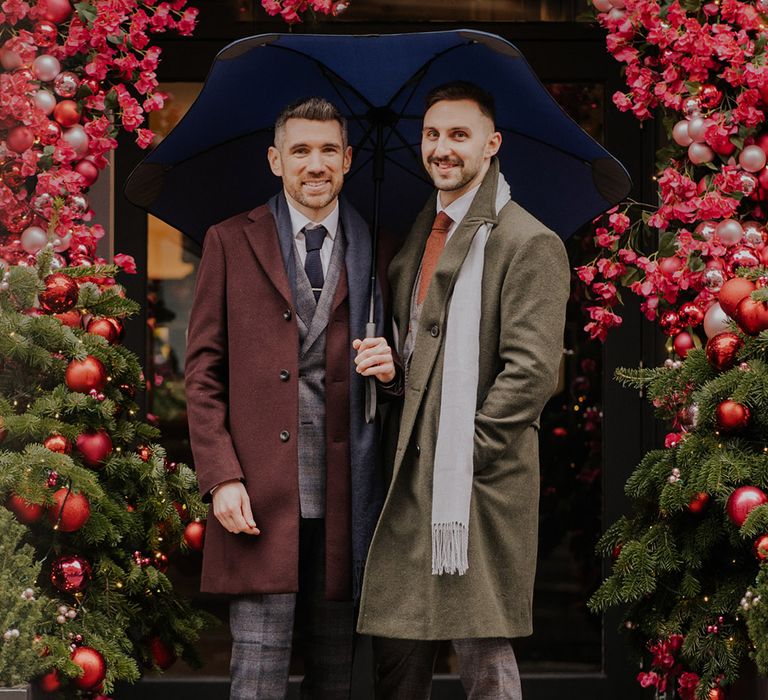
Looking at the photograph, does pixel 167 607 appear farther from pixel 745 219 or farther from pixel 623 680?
pixel 745 219

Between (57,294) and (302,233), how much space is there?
0.79 meters

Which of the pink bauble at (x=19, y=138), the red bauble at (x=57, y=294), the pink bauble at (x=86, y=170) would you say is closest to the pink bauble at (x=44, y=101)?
the pink bauble at (x=19, y=138)

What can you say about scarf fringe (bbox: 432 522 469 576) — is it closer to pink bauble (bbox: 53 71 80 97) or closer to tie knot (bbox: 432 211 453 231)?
tie knot (bbox: 432 211 453 231)

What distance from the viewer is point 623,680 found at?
16.8 ft

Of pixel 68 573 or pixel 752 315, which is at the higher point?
pixel 752 315

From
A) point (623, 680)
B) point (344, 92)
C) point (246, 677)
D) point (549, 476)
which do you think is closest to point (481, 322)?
point (344, 92)

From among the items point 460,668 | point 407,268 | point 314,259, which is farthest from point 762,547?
point 314,259

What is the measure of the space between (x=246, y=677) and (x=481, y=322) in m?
1.21

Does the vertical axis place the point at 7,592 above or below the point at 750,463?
below

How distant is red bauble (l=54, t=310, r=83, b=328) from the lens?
397 centimetres

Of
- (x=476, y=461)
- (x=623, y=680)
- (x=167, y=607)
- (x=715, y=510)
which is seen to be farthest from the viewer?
(x=623, y=680)

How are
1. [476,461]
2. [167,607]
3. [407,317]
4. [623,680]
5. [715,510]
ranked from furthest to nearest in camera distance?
[623,680] < [167,607] < [715,510] < [407,317] < [476,461]

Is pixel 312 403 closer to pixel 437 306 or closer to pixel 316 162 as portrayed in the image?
pixel 437 306

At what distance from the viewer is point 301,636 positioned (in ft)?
12.4
